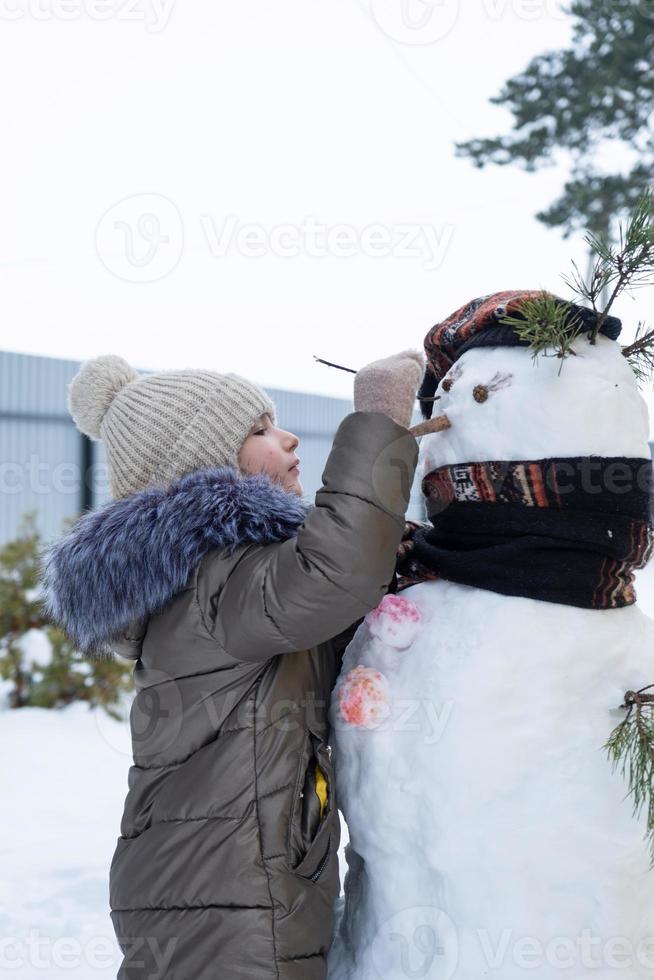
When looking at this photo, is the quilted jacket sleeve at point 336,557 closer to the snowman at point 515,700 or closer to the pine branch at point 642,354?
the snowman at point 515,700

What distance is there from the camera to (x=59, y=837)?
2.76 meters

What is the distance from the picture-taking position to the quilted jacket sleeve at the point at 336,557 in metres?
1.08

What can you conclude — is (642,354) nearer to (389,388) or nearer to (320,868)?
(389,388)

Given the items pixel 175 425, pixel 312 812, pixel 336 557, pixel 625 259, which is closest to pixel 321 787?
pixel 312 812

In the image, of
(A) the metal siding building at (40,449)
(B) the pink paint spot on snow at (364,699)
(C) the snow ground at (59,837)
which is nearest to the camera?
(B) the pink paint spot on snow at (364,699)

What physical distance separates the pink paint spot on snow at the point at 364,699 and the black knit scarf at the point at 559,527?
187 mm

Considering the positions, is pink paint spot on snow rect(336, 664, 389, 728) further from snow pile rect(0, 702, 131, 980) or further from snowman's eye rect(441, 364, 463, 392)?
snow pile rect(0, 702, 131, 980)

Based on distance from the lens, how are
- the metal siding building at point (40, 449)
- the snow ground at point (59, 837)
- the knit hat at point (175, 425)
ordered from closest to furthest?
Result: 1. the knit hat at point (175, 425)
2. the snow ground at point (59, 837)
3. the metal siding building at point (40, 449)

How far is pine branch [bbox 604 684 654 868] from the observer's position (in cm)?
101

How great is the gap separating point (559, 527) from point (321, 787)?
1.65ft

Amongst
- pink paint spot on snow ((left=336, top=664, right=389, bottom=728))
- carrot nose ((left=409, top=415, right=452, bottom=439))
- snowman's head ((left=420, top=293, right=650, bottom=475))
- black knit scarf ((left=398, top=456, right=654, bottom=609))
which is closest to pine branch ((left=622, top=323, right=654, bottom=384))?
snowman's head ((left=420, top=293, right=650, bottom=475))

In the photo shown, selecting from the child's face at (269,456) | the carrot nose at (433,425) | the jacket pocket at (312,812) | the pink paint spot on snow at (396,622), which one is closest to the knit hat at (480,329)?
the carrot nose at (433,425)

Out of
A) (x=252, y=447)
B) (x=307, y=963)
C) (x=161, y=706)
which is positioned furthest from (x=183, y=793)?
(x=252, y=447)

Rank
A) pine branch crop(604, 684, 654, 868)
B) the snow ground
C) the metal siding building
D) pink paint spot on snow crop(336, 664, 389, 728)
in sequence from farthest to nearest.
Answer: the metal siding building → the snow ground → pink paint spot on snow crop(336, 664, 389, 728) → pine branch crop(604, 684, 654, 868)
